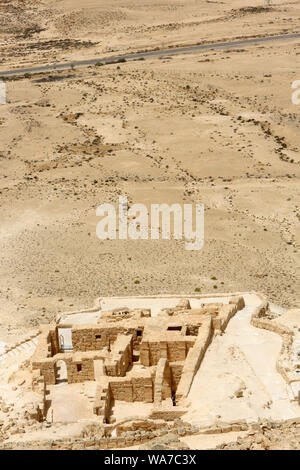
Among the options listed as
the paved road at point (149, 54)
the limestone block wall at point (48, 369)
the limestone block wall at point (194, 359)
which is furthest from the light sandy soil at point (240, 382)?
the paved road at point (149, 54)

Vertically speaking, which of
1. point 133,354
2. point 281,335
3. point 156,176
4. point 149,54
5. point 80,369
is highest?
point 149,54

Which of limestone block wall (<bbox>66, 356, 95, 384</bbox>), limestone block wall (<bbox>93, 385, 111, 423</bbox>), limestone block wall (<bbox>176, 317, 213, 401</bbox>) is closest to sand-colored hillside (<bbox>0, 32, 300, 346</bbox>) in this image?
limestone block wall (<bbox>66, 356, 95, 384</bbox>)

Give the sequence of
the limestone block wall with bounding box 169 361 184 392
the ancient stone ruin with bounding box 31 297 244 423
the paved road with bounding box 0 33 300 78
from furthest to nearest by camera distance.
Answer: the paved road with bounding box 0 33 300 78 < the limestone block wall with bounding box 169 361 184 392 < the ancient stone ruin with bounding box 31 297 244 423

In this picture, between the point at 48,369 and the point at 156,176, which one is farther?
the point at 156,176

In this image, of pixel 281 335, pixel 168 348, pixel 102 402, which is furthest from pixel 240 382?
pixel 281 335

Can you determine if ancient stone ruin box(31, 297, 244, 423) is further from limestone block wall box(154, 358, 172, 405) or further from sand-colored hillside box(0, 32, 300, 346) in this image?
sand-colored hillside box(0, 32, 300, 346)

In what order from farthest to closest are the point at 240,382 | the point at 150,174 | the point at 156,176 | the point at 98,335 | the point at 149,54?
the point at 149,54 → the point at 150,174 → the point at 156,176 → the point at 98,335 → the point at 240,382

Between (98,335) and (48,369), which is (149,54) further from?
(48,369)

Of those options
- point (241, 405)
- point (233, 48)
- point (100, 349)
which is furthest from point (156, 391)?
point (233, 48)

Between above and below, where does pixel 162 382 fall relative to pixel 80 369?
above
